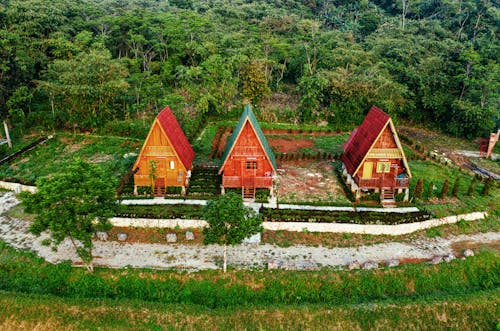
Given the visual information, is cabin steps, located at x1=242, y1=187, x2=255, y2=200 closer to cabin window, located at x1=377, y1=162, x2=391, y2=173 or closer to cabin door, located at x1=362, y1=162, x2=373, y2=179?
cabin door, located at x1=362, y1=162, x2=373, y2=179

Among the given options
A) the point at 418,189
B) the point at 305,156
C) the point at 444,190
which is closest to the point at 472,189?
the point at 444,190

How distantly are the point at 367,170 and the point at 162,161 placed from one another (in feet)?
46.7

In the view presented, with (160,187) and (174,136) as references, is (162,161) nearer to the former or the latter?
(160,187)

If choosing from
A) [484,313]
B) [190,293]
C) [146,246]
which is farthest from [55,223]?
[484,313]

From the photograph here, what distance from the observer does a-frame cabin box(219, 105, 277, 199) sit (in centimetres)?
2494

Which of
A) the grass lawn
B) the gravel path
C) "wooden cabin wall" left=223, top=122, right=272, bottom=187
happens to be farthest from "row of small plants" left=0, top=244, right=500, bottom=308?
the grass lawn

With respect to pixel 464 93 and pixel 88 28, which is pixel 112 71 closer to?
pixel 88 28

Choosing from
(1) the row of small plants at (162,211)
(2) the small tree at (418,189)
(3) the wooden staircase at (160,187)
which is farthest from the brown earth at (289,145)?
(1) the row of small plants at (162,211)

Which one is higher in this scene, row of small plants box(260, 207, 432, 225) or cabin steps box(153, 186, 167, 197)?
cabin steps box(153, 186, 167, 197)

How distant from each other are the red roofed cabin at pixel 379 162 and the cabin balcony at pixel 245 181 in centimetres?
604

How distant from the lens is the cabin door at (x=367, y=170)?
85.2ft

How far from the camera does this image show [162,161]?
2581 centimetres

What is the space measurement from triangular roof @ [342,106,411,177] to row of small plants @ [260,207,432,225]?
123 inches

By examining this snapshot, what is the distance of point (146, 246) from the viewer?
2125cm
